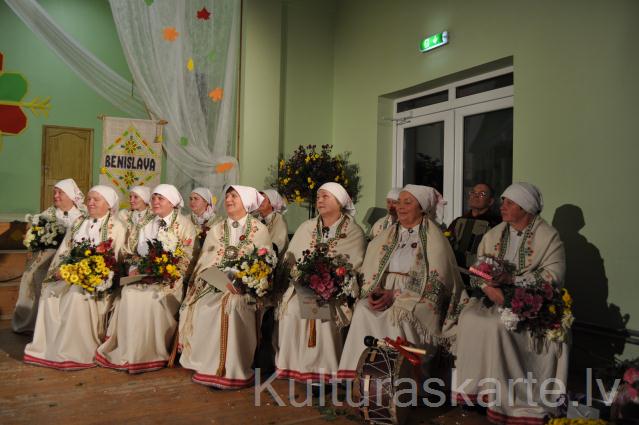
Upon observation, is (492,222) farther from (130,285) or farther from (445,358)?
(130,285)

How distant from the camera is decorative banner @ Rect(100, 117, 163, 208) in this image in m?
5.75

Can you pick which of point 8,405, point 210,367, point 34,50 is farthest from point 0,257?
point 34,50

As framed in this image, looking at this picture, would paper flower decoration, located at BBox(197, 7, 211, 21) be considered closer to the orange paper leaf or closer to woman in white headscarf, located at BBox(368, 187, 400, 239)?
the orange paper leaf

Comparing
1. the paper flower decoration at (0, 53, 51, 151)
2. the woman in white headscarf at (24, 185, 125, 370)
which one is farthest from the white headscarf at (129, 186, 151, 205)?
the paper flower decoration at (0, 53, 51, 151)

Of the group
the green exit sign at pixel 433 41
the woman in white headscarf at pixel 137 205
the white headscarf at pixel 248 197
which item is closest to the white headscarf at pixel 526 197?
the white headscarf at pixel 248 197

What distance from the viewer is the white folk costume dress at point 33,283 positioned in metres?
5.31

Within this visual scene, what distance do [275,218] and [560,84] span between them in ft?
9.93

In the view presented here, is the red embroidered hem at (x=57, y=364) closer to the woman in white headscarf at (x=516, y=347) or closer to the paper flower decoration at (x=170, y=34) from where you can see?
the woman in white headscarf at (x=516, y=347)

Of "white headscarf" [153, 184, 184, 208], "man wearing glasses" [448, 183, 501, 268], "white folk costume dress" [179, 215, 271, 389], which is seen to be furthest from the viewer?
"white headscarf" [153, 184, 184, 208]

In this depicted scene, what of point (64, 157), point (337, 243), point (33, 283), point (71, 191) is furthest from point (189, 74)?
point (64, 157)

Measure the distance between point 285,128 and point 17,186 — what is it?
5.32 m

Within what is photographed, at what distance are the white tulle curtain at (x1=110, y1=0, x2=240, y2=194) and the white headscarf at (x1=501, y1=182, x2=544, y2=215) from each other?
3157 mm

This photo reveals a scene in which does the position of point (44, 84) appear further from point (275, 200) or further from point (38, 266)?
point (275, 200)

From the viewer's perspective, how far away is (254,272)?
12.7 ft
